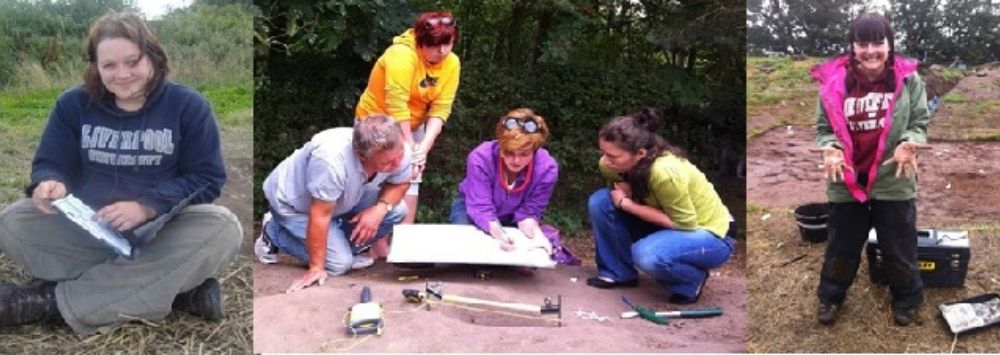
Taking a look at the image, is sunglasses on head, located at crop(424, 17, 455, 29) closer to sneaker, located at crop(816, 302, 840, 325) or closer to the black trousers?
the black trousers

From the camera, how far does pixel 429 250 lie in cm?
314

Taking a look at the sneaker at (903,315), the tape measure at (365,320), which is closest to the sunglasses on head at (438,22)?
the tape measure at (365,320)

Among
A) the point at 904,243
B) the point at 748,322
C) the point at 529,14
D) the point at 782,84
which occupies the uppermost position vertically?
the point at 529,14

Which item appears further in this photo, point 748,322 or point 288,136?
point 288,136

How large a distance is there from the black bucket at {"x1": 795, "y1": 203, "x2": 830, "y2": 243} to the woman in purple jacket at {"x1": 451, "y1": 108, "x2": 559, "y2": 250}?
2.75 feet

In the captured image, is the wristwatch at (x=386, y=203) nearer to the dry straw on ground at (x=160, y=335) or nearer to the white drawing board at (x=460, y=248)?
the white drawing board at (x=460, y=248)

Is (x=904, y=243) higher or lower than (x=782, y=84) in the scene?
lower

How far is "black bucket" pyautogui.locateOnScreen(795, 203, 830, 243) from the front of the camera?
296 centimetres

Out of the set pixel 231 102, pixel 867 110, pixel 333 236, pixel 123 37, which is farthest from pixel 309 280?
pixel 867 110

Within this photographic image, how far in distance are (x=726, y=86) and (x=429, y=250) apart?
185 centimetres

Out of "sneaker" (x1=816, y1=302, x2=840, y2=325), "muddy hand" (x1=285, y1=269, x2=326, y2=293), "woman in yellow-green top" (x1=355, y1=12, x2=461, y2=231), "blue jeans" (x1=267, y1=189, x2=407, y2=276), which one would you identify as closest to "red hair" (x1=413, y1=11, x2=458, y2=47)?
"woman in yellow-green top" (x1=355, y1=12, x2=461, y2=231)

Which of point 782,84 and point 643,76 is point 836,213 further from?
point 643,76

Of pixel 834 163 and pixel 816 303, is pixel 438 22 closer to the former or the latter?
pixel 834 163

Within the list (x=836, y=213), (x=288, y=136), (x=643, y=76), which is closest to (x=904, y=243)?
(x=836, y=213)
